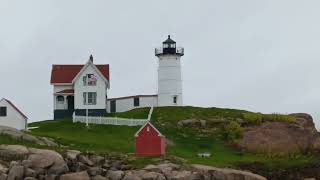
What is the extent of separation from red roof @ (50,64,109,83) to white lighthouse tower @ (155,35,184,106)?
6.27 meters

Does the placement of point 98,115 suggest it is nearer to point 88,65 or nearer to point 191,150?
point 88,65

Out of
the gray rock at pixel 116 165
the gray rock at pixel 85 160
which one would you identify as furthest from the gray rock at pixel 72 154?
the gray rock at pixel 116 165

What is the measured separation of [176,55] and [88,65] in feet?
33.9

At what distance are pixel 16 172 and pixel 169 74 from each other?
32.7 metres

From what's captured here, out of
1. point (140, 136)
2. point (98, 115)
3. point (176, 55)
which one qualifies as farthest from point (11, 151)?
point (176, 55)

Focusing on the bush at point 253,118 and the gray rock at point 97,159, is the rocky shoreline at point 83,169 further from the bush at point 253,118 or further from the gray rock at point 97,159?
the bush at point 253,118

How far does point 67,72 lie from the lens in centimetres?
7806

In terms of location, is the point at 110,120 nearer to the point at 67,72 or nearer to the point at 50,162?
the point at 67,72

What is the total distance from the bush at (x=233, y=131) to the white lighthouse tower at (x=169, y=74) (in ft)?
39.8

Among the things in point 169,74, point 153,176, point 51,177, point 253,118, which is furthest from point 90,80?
point 153,176

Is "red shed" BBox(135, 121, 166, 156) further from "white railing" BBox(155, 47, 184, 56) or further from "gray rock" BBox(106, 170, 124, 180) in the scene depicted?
"white railing" BBox(155, 47, 184, 56)

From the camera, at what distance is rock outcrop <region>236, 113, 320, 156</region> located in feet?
218

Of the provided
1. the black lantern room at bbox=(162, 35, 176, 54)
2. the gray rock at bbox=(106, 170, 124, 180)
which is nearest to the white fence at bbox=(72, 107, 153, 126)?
the black lantern room at bbox=(162, 35, 176, 54)

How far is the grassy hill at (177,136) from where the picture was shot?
61000mm
